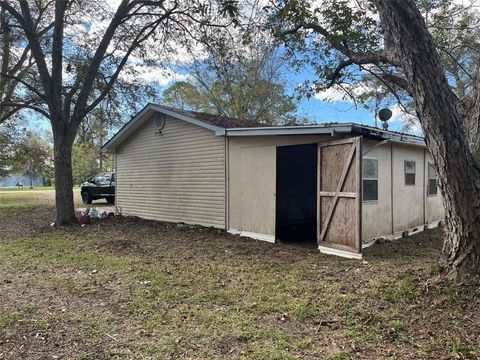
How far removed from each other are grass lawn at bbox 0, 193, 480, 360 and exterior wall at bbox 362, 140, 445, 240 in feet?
3.41

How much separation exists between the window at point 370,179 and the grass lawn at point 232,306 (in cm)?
131

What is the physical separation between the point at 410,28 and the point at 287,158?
7295 millimetres

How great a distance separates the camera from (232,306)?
4812mm

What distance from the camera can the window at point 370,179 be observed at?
8.51 metres

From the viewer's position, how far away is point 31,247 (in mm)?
Result: 8734

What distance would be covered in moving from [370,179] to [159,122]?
701 centimetres

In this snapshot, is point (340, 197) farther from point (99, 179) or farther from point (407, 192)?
point (99, 179)

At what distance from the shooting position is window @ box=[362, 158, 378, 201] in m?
8.51

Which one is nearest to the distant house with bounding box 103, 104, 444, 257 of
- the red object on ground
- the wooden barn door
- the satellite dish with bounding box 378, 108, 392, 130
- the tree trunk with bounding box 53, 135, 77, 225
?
the wooden barn door

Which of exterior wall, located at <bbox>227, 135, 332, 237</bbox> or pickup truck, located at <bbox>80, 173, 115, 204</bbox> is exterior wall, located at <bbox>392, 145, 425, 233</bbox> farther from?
pickup truck, located at <bbox>80, 173, 115, 204</bbox>

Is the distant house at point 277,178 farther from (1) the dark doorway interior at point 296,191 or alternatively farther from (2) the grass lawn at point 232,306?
(2) the grass lawn at point 232,306

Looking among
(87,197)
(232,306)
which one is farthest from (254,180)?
(87,197)

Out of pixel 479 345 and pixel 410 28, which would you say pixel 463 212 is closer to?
pixel 479 345

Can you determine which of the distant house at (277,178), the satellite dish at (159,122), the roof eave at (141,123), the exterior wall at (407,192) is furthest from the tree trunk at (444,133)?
the satellite dish at (159,122)
